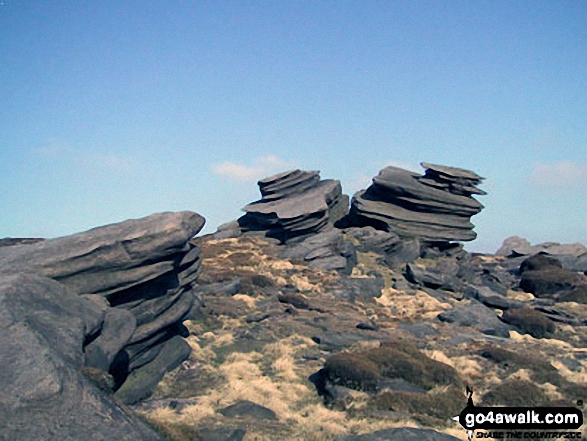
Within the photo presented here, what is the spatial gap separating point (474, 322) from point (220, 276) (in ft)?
59.3

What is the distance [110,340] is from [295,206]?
125 feet

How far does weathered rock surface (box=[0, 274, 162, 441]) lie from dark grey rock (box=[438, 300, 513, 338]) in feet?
87.0

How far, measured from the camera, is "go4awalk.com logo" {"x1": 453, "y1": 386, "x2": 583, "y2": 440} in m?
15.3

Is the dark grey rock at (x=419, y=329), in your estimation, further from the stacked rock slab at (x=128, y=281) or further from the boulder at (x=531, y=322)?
the stacked rock slab at (x=128, y=281)

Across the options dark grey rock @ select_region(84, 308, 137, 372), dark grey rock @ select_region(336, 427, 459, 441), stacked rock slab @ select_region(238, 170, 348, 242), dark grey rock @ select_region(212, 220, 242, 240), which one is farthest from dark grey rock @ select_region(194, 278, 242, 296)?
dark grey rock @ select_region(336, 427, 459, 441)

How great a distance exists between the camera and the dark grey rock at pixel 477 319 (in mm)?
32594

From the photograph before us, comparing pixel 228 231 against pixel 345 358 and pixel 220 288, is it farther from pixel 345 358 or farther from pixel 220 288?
pixel 345 358

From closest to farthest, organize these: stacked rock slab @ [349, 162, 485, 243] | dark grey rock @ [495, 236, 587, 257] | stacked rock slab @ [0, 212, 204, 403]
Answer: stacked rock slab @ [0, 212, 204, 403]
stacked rock slab @ [349, 162, 485, 243]
dark grey rock @ [495, 236, 587, 257]

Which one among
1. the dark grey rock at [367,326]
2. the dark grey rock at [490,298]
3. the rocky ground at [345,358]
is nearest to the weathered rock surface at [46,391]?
the rocky ground at [345,358]

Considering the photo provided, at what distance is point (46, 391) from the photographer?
9.29 metres

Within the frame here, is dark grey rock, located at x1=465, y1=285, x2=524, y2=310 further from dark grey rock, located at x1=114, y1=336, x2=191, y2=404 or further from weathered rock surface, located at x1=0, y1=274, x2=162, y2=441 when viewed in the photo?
weathered rock surface, located at x1=0, y1=274, x2=162, y2=441

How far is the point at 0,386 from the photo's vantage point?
9281 millimetres

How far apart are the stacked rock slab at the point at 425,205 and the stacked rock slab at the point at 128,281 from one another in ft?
112

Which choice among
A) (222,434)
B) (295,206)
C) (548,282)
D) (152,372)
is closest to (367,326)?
(152,372)
